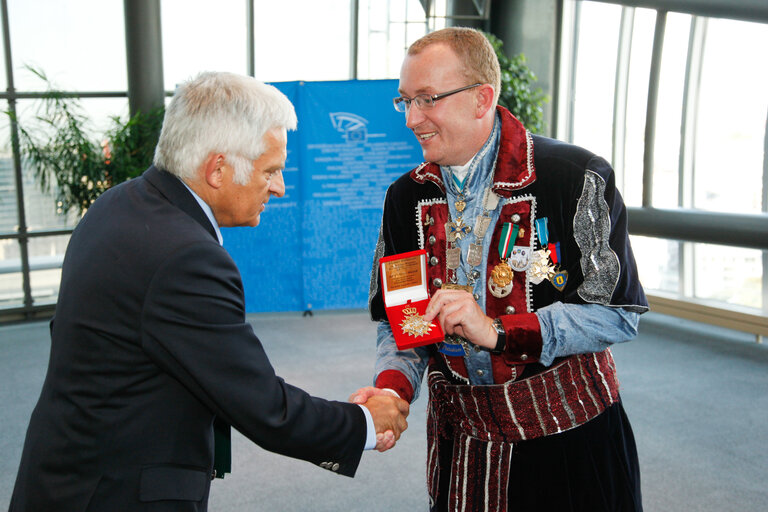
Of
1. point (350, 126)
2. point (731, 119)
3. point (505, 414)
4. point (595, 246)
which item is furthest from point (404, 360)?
point (731, 119)

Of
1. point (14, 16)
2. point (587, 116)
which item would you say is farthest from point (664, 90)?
point (14, 16)

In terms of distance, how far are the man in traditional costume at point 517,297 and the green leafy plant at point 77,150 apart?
19.3 ft

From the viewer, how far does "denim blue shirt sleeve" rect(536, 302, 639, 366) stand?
6.02 feet

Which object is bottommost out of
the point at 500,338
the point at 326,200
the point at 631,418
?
the point at 631,418

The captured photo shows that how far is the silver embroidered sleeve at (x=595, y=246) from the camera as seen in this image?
6.14 ft

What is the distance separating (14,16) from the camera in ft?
25.0

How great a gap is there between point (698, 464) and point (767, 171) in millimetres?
4030

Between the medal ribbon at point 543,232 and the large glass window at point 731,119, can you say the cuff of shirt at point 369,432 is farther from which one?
the large glass window at point 731,119

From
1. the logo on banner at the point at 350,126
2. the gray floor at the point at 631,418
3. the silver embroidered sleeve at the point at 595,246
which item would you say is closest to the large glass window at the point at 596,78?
the gray floor at the point at 631,418

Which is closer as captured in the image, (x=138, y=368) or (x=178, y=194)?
(x=138, y=368)

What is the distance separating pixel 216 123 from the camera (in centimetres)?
175

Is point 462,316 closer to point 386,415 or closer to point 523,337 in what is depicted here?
point 523,337

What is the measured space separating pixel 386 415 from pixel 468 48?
3.37ft

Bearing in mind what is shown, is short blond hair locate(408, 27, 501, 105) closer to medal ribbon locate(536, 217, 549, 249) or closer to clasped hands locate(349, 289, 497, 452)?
medal ribbon locate(536, 217, 549, 249)
